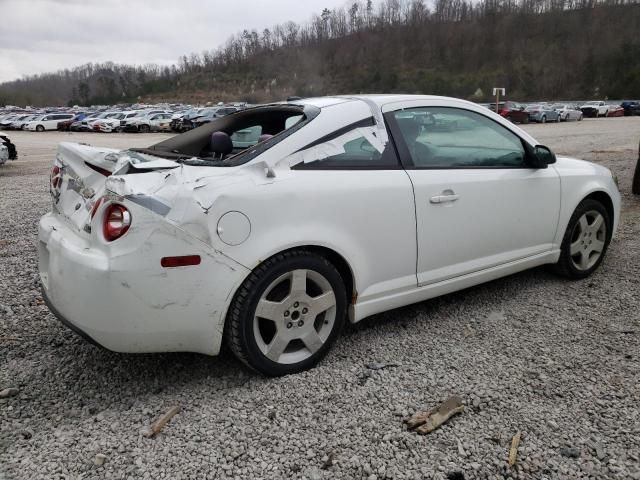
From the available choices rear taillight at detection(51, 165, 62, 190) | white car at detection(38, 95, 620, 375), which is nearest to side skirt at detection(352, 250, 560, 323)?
white car at detection(38, 95, 620, 375)

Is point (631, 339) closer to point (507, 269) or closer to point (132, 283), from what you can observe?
point (507, 269)

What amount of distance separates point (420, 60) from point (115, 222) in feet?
393

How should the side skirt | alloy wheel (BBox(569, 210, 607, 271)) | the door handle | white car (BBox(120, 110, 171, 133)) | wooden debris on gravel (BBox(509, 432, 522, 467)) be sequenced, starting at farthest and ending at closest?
white car (BBox(120, 110, 171, 133))
alloy wheel (BBox(569, 210, 607, 271))
the door handle
the side skirt
wooden debris on gravel (BBox(509, 432, 522, 467))

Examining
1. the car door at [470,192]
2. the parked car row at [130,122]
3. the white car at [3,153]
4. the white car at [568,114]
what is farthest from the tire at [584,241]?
the white car at [568,114]

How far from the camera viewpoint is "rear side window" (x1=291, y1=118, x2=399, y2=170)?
9.26ft

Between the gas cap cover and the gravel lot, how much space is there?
0.78 m

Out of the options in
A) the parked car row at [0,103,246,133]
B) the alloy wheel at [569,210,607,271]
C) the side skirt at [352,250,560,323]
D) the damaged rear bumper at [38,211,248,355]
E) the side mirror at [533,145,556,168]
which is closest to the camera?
the damaged rear bumper at [38,211,248,355]

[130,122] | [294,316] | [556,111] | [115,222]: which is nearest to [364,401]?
[294,316]

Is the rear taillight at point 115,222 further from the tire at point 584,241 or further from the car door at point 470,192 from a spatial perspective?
the tire at point 584,241

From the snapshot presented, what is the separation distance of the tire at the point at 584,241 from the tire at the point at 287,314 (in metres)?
2.12

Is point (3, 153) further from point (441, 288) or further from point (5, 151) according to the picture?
point (441, 288)

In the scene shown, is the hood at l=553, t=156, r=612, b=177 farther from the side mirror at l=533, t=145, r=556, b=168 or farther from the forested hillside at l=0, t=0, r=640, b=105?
the forested hillside at l=0, t=0, r=640, b=105

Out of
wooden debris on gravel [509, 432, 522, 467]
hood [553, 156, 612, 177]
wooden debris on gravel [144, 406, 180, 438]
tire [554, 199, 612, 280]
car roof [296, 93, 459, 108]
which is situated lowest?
wooden debris on gravel [509, 432, 522, 467]

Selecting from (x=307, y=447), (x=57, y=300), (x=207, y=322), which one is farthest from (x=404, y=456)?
(x=57, y=300)
